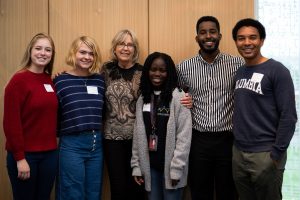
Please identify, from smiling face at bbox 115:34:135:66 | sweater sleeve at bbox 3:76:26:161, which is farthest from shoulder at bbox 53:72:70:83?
smiling face at bbox 115:34:135:66

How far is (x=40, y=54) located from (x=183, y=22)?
54.1 inches

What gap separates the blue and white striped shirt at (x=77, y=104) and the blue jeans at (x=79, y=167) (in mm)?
70

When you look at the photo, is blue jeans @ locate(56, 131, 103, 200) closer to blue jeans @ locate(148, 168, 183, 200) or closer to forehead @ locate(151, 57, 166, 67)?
blue jeans @ locate(148, 168, 183, 200)

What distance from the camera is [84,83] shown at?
7.85 feet

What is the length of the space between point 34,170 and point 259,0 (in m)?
2.48

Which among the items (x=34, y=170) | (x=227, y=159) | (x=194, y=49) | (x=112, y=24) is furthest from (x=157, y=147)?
(x=112, y=24)

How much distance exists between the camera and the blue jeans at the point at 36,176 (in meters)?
2.14

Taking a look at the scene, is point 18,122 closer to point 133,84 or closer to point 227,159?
point 133,84

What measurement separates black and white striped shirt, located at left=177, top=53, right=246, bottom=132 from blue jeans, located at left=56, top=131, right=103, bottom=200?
83 cm

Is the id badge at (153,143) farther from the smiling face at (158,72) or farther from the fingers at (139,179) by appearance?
the smiling face at (158,72)

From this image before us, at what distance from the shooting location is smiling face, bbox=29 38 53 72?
2227 millimetres

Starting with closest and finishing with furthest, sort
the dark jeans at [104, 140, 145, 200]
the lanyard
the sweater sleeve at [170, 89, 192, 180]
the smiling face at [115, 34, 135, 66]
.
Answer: the sweater sleeve at [170, 89, 192, 180]
the lanyard
the dark jeans at [104, 140, 145, 200]
the smiling face at [115, 34, 135, 66]

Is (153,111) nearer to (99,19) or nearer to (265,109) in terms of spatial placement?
(265,109)

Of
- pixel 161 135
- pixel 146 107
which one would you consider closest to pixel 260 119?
pixel 161 135
